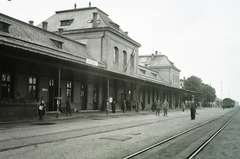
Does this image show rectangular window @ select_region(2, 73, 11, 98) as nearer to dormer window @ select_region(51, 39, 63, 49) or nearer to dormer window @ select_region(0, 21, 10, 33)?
dormer window @ select_region(0, 21, 10, 33)

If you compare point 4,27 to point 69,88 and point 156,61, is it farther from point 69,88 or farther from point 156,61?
point 156,61

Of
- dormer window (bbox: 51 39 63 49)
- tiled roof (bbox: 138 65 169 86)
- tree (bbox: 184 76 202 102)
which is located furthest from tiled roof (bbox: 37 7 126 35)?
tree (bbox: 184 76 202 102)

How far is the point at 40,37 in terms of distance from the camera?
24.4 m

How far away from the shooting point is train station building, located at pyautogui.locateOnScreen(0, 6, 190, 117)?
672 inches

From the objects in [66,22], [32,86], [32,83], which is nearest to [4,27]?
[32,83]

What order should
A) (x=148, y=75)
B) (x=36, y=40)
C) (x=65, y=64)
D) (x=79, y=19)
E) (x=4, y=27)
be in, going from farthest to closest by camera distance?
(x=148, y=75) < (x=79, y=19) < (x=36, y=40) < (x=4, y=27) < (x=65, y=64)

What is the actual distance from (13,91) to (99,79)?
12.7 meters

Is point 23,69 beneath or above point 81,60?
beneath

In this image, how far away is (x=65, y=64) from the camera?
1905 centimetres

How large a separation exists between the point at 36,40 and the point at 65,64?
5.77 m

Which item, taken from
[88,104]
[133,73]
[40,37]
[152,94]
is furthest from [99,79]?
[152,94]

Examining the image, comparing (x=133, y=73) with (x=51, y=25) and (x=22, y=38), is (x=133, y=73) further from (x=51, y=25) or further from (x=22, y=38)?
(x=22, y=38)

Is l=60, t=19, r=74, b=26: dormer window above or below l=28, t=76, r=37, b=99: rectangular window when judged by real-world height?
above

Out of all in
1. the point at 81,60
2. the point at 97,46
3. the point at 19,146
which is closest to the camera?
the point at 19,146
